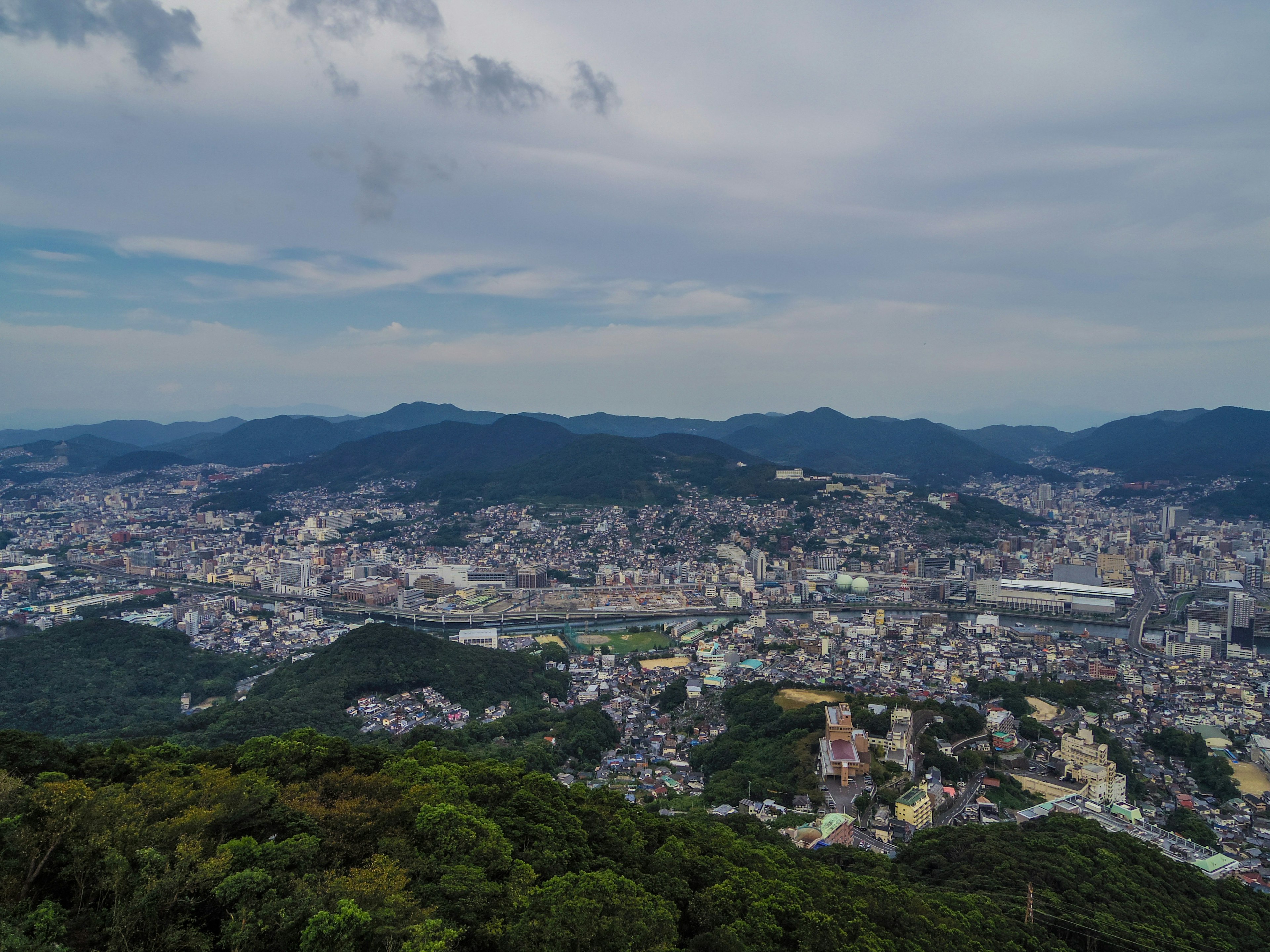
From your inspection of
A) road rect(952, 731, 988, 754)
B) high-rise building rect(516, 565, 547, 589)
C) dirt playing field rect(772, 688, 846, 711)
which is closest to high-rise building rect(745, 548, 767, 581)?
high-rise building rect(516, 565, 547, 589)

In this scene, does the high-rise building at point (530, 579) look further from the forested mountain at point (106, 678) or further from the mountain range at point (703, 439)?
the mountain range at point (703, 439)

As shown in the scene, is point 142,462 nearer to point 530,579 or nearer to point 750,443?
point 530,579

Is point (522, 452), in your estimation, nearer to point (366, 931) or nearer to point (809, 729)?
point (809, 729)

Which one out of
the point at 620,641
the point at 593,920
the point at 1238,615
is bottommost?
the point at 620,641

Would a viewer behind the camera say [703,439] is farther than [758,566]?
Yes

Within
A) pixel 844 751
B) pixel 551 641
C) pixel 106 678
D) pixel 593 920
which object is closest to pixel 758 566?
pixel 551 641
